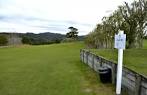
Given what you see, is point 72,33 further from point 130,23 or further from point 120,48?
point 120,48

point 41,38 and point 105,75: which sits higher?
point 41,38

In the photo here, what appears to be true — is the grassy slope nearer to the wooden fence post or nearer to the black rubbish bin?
the black rubbish bin

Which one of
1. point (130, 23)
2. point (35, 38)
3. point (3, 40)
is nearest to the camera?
point (130, 23)

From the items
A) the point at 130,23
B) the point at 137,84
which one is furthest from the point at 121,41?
the point at 130,23

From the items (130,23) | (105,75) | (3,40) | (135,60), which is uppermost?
(130,23)

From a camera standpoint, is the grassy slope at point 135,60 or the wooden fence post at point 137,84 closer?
the wooden fence post at point 137,84

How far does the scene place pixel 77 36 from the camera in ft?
209

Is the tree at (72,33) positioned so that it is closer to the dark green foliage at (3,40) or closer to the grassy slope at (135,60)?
the dark green foliage at (3,40)

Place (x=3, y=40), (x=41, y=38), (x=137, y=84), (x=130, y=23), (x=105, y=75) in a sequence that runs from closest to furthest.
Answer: (x=137, y=84)
(x=105, y=75)
(x=130, y=23)
(x=3, y=40)
(x=41, y=38)

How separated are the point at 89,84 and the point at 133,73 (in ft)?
9.97

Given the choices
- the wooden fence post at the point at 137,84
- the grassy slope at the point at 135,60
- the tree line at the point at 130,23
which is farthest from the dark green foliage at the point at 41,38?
the wooden fence post at the point at 137,84

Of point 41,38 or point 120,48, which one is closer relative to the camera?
point 120,48

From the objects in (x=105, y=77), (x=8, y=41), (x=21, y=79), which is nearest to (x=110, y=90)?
(x=105, y=77)

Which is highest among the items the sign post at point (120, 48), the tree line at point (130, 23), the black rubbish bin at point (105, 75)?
the tree line at point (130, 23)
